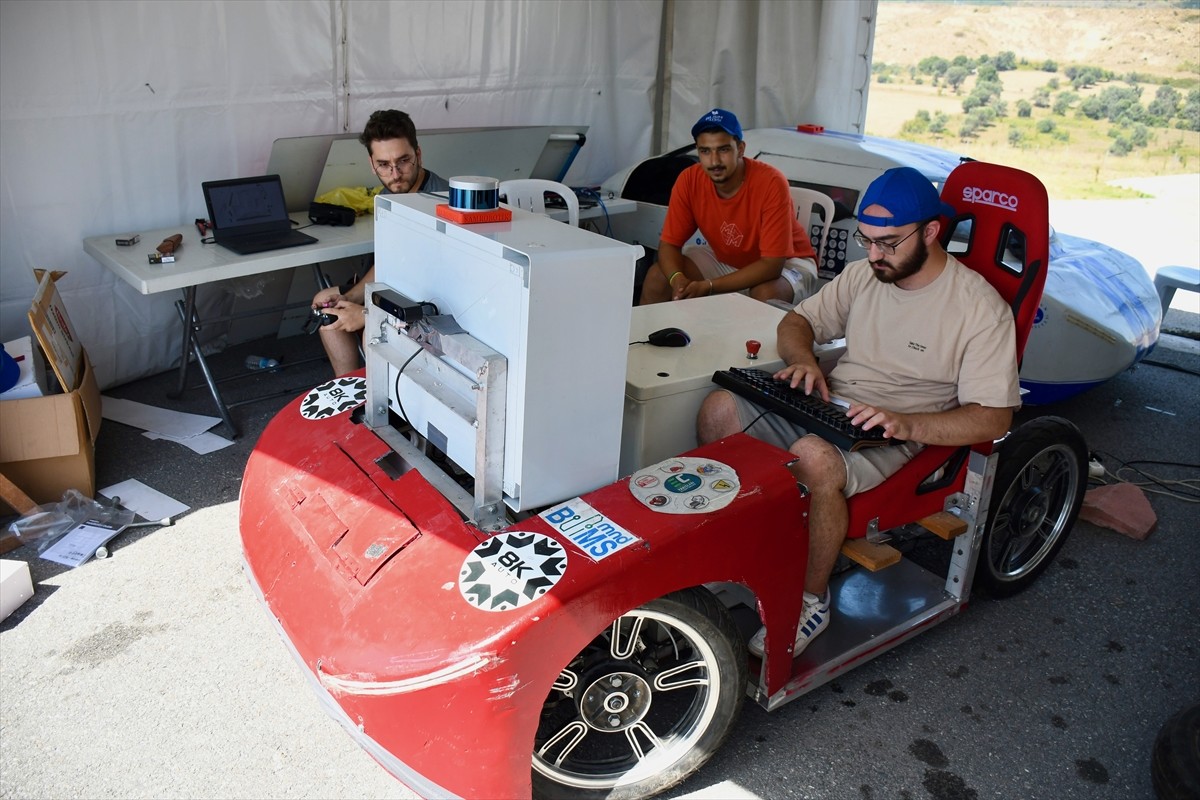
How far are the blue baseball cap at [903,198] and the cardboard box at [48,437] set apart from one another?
279cm

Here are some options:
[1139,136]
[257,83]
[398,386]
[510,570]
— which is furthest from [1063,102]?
[510,570]

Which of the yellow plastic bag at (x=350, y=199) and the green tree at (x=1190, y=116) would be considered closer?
the yellow plastic bag at (x=350, y=199)

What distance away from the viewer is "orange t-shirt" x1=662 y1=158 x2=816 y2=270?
3.98m

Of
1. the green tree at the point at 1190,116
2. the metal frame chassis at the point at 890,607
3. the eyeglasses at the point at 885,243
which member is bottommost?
the metal frame chassis at the point at 890,607

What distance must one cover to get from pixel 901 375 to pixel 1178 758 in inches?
44.5

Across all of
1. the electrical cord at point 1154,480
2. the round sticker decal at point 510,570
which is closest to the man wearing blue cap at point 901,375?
the round sticker decal at point 510,570

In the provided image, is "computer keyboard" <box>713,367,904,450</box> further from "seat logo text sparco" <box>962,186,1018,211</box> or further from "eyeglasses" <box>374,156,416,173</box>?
"eyeglasses" <box>374,156,416,173</box>

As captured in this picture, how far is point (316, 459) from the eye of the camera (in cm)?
240

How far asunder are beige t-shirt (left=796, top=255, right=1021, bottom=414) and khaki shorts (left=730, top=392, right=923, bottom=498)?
176mm

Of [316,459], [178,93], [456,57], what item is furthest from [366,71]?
[316,459]

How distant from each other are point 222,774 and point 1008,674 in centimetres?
214

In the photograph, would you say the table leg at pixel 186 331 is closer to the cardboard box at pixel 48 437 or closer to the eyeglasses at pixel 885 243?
the cardboard box at pixel 48 437

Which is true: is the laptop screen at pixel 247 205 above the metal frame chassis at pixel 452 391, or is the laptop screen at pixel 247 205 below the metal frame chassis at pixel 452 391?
above

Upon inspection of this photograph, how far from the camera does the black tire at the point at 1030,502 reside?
269cm
